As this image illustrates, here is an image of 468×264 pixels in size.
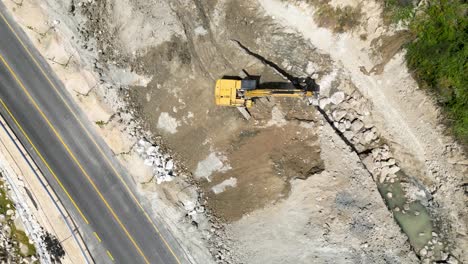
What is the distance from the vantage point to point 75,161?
110ft

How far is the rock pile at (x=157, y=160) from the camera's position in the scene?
108 ft

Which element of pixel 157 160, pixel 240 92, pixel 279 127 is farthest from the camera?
pixel 157 160

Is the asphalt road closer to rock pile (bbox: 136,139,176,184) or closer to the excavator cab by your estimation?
rock pile (bbox: 136,139,176,184)

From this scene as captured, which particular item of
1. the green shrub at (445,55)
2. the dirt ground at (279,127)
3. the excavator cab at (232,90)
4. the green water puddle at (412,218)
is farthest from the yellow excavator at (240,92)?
the green water puddle at (412,218)

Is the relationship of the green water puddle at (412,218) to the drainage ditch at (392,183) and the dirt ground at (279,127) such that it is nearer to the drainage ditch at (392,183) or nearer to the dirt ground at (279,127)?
the drainage ditch at (392,183)

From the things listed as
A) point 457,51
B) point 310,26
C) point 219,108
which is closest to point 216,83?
point 219,108

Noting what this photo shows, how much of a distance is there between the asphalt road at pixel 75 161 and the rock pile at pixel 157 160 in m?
2.09

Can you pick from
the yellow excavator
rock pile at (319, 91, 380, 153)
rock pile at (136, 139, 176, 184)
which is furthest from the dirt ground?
the yellow excavator

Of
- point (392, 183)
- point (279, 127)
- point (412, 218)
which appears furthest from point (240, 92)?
point (412, 218)

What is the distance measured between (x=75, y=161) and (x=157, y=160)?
6441 mm

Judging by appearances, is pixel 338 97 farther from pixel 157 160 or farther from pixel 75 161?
pixel 75 161

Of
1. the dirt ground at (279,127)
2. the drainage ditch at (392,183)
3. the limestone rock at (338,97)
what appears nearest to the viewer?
the dirt ground at (279,127)

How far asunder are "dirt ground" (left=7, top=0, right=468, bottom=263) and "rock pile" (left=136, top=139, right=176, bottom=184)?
53cm

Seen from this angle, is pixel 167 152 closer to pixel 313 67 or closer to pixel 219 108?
pixel 219 108
